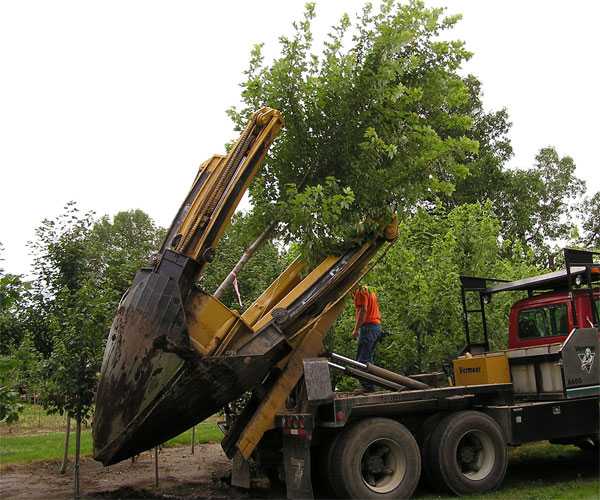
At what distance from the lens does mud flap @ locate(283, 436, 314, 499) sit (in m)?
8.65

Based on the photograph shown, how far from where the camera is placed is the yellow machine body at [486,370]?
1048 centimetres

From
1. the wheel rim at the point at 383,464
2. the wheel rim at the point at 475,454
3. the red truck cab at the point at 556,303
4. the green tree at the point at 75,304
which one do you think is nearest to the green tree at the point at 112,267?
the green tree at the point at 75,304

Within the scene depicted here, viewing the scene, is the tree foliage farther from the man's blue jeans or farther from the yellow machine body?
the yellow machine body

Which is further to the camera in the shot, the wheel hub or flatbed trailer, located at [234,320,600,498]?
the wheel hub

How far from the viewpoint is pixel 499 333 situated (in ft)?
45.2

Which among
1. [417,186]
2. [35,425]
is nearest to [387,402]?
[417,186]

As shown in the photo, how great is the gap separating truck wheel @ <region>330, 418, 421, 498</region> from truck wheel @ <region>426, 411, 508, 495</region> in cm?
38

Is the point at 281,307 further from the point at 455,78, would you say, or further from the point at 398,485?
the point at 455,78

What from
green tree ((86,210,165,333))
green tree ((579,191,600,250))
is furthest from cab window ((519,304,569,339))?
green tree ((579,191,600,250))

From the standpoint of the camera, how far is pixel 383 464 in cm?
920

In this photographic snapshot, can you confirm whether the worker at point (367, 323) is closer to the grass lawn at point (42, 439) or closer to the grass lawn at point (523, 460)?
the grass lawn at point (523, 460)

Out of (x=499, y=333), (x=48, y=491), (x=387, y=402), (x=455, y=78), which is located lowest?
(x=48, y=491)

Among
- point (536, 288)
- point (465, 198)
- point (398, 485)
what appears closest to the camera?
point (398, 485)

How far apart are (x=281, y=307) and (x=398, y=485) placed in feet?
9.06
